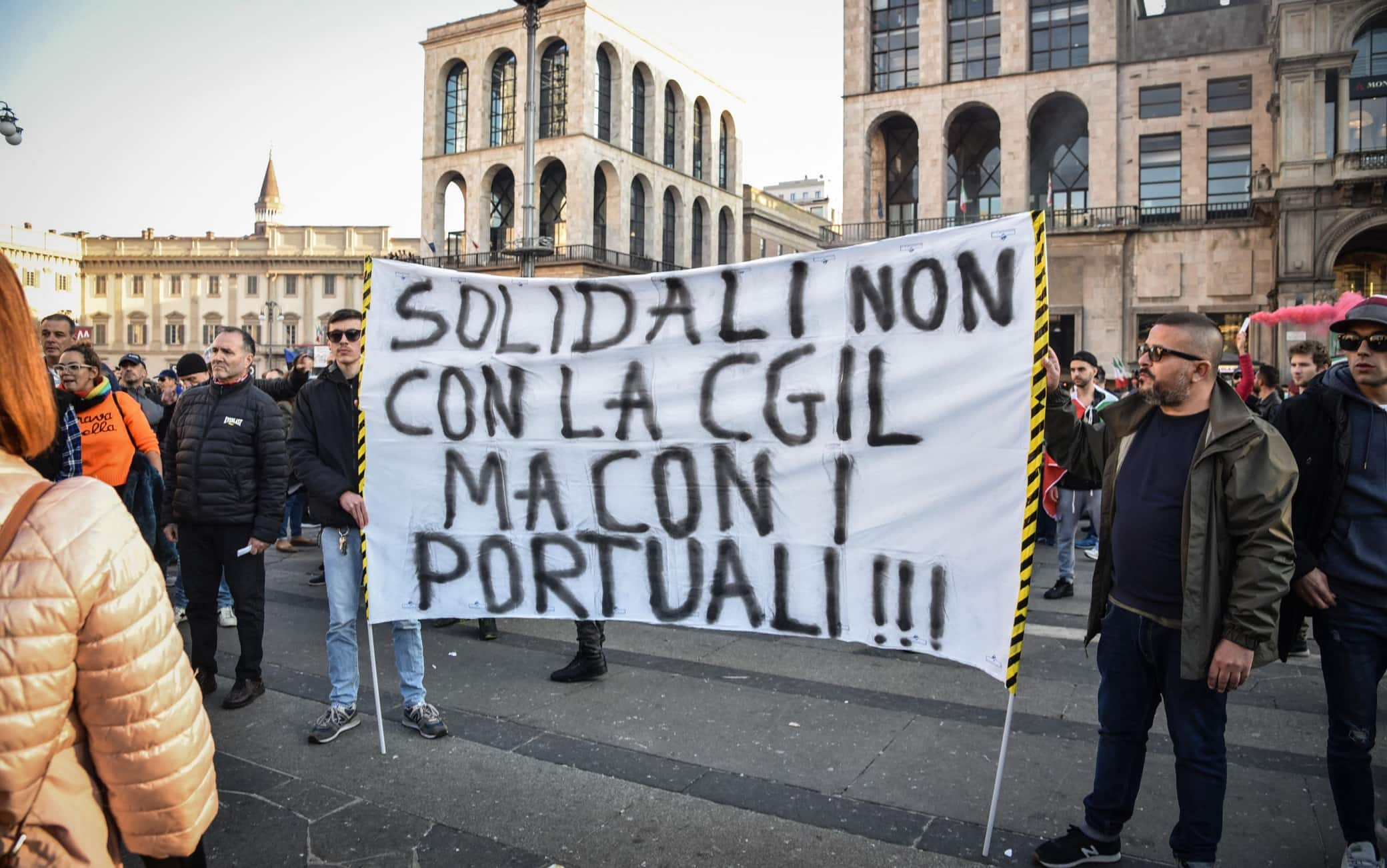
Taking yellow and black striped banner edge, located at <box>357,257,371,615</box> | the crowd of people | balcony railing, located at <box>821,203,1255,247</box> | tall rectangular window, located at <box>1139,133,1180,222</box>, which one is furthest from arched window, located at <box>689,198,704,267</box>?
yellow and black striped banner edge, located at <box>357,257,371,615</box>

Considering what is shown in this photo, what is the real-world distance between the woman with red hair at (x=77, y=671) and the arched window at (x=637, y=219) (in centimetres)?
5600

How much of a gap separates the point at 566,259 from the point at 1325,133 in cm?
3424

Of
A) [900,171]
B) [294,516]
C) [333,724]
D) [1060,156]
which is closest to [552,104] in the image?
[900,171]

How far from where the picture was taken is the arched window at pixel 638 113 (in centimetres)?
5681

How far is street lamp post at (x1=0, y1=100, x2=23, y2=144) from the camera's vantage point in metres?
19.2

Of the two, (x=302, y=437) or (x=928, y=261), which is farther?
(x=302, y=437)

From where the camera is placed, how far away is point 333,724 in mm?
4938

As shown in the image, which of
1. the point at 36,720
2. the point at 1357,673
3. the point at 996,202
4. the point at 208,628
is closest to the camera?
the point at 36,720

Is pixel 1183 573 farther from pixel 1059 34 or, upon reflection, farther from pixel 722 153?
pixel 722 153

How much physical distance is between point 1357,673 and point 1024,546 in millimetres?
1275

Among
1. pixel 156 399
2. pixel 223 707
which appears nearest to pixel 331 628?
pixel 223 707

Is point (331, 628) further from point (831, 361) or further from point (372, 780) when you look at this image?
point (831, 361)

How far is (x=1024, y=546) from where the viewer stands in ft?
11.7

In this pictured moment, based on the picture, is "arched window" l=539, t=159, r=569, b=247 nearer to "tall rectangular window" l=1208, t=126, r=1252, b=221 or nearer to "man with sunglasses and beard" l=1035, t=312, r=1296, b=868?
"tall rectangular window" l=1208, t=126, r=1252, b=221
